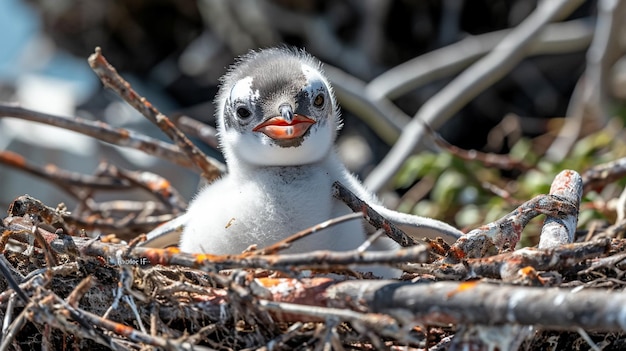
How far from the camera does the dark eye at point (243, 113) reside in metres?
2.53

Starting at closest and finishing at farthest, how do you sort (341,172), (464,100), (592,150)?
(341,172)
(592,150)
(464,100)

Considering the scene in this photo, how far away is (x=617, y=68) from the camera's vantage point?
222 inches

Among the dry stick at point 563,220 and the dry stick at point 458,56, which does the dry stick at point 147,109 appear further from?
the dry stick at point 458,56

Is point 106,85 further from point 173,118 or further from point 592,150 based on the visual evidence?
point 592,150

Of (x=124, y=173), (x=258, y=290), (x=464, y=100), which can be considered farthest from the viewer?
(x=464, y=100)

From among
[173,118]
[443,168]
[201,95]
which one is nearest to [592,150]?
[443,168]

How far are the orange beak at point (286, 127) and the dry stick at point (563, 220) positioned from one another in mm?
640

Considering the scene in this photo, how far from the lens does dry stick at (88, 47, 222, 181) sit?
2920 mm

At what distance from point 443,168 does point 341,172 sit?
51.3 inches

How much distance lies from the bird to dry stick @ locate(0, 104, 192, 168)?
63 cm

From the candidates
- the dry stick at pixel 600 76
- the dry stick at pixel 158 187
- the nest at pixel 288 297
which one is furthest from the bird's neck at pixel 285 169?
the dry stick at pixel 600 76

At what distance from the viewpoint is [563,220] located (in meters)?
2.37

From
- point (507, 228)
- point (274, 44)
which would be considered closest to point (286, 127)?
point (507, 228)

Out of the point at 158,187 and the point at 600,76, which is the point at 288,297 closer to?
the point at 158,187
